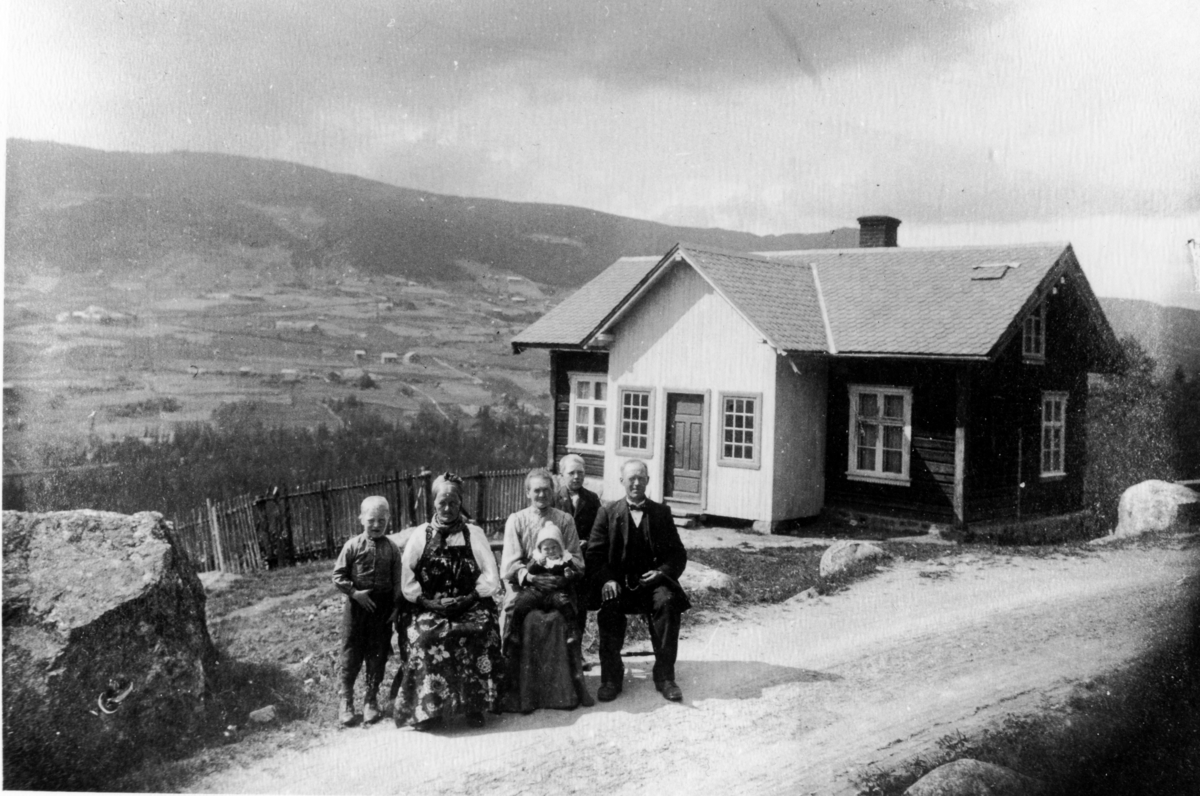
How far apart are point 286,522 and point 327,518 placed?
33cm

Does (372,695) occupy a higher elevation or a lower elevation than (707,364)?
lower

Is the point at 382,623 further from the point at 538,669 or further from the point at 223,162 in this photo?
the point at 223,162

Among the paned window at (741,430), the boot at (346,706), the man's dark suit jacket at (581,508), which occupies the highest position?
the paned window at (741,430)

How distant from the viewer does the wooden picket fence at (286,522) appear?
5465mm

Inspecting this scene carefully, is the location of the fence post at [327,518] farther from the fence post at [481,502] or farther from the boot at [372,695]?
the fence post at [481,502]

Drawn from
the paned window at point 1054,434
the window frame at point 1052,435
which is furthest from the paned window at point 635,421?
the paned window at point 1054,434

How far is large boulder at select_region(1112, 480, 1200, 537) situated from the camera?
6.27m

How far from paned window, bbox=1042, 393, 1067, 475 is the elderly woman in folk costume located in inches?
331

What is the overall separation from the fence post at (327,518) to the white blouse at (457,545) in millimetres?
2100

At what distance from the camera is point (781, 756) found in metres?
4.04

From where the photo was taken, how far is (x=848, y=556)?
→ 7102 mm

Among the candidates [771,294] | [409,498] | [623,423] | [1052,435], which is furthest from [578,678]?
[1052,435]

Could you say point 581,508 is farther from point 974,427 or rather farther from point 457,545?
point 974,427

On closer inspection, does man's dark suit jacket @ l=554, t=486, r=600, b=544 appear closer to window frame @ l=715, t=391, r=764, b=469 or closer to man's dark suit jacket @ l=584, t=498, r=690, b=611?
man's dark suit jacket @ l=584, t=498, r=690, b=611
